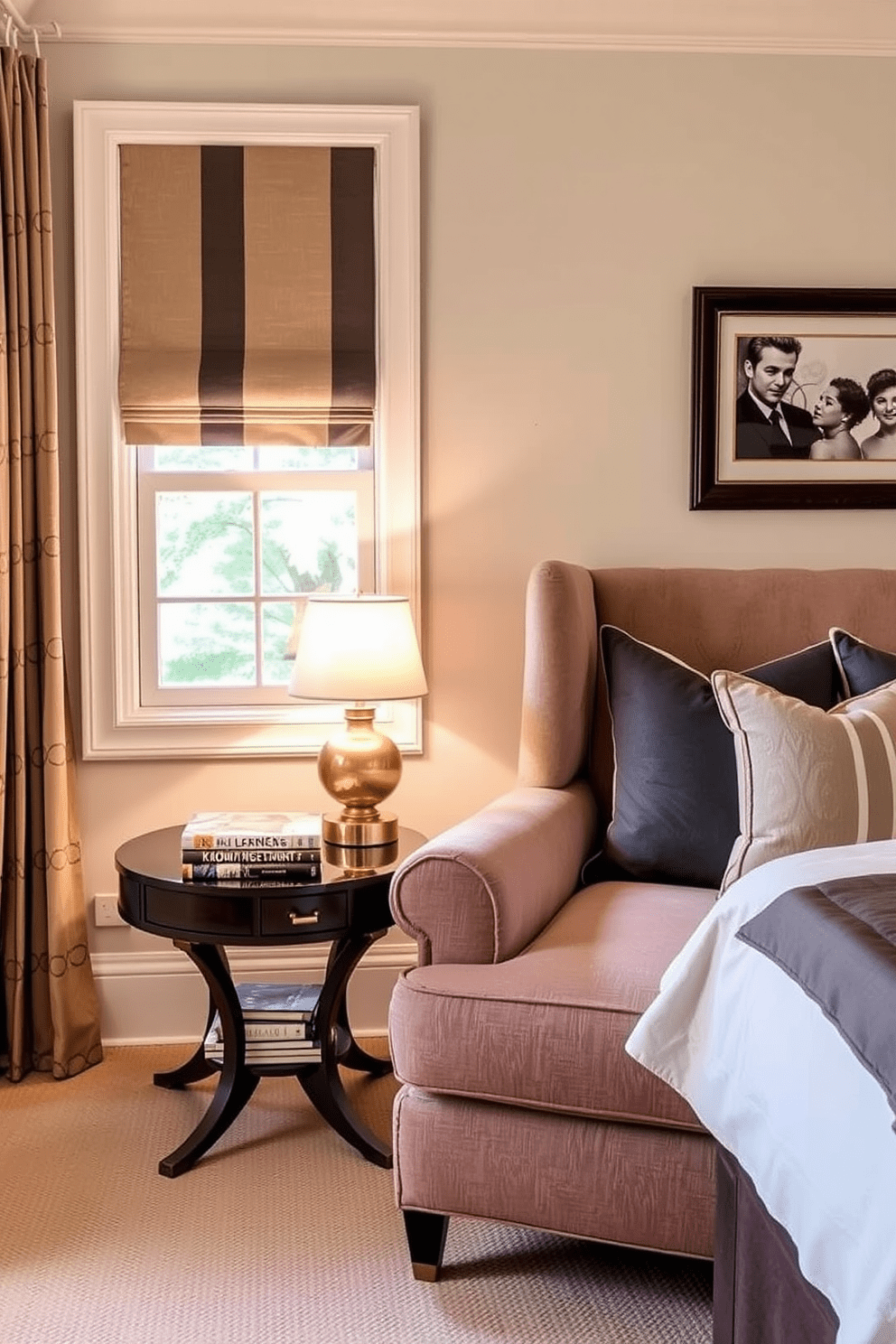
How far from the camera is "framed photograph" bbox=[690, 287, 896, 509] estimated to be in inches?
118

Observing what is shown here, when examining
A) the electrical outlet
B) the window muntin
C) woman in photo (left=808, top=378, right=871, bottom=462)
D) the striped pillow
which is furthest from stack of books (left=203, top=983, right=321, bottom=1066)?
woman in photo (left=808, top=378, right=871, bottom=462)

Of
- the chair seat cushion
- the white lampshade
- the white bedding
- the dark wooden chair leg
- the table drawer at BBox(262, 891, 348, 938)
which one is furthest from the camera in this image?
the white lampshade

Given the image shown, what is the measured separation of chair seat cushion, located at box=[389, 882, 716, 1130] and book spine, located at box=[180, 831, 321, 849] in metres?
0.43

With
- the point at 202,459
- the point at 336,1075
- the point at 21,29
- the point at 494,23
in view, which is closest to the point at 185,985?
the point at 336,1075

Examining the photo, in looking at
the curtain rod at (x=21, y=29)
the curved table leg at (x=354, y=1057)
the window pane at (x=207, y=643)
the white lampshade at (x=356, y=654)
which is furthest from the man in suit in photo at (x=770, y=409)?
the curtain rod at (x=21, y=29)

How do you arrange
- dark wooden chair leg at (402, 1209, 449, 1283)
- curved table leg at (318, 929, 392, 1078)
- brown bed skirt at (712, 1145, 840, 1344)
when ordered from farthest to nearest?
curved table leg at (318, 929, 392, 1078) → dark wooden chair leg at (402, 1209, 449, 1283) → brown bed skirt at (712, 1145, 840, 1344)

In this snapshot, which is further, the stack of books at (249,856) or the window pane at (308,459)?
the window pane at (308,459)

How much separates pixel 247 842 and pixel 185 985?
0.85m

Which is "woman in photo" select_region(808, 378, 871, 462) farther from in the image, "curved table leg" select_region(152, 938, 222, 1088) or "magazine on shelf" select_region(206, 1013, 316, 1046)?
"curved table leg" select_region(152, 938, 222, 1088)

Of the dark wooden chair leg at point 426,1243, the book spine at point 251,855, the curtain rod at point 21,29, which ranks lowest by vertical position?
the dark wooden chair leg at point 426,1243

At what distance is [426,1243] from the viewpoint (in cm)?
204

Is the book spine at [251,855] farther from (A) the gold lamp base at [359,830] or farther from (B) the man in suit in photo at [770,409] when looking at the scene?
(B) the man in suit in photo at [770,409]

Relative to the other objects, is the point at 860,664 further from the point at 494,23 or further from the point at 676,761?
the point at 494,23

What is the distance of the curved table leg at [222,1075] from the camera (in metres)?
2.40
